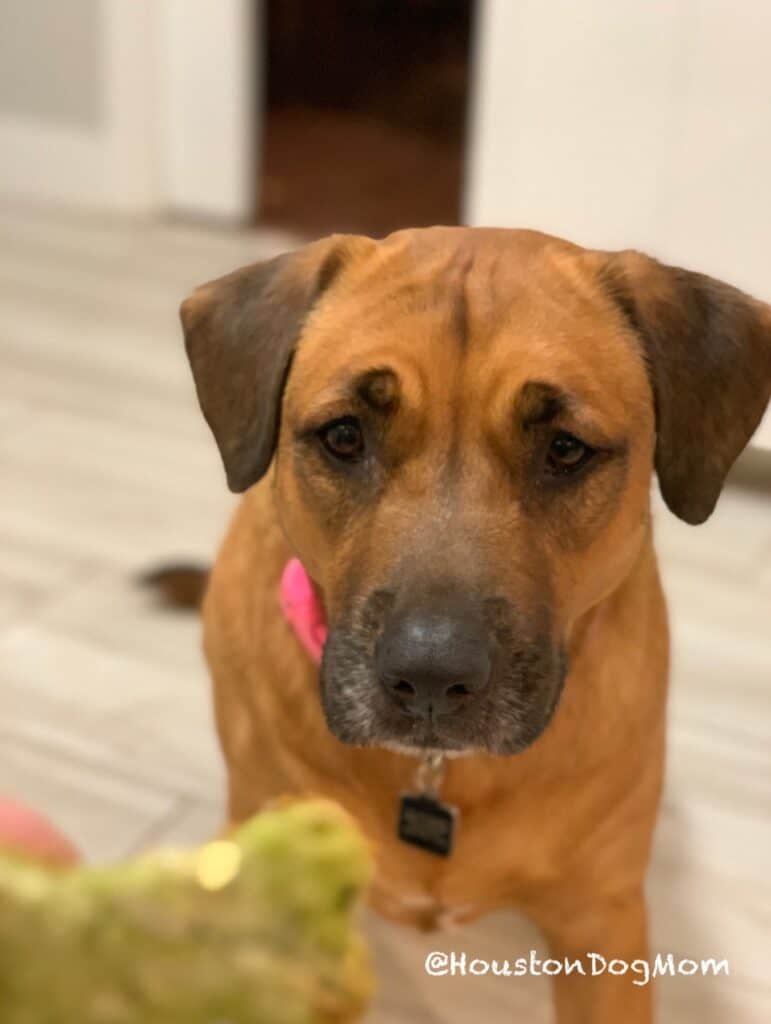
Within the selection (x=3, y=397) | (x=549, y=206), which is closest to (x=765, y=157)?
(x=549, y=206)

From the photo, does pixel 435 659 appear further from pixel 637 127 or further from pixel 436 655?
pixel 637 127

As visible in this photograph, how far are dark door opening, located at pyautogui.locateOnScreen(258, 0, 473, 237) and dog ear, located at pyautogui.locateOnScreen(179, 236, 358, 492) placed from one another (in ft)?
8.79

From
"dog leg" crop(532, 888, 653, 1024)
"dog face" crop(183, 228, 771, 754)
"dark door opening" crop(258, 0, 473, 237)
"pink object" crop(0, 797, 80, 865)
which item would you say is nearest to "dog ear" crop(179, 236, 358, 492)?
"dog face" crop(183, 228, 771, 754)

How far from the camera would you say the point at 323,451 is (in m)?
1.11

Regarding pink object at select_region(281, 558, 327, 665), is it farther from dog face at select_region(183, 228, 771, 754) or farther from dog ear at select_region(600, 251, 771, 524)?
dog ear at select_region(600, 251, 771, 524)

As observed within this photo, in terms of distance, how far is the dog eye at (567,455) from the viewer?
41.8 inches

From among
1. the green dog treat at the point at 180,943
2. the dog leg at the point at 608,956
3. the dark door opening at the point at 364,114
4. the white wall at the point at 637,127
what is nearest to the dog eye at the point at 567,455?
the dog leg at the point at 608,956

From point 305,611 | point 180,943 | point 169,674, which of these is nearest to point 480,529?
point 305,611

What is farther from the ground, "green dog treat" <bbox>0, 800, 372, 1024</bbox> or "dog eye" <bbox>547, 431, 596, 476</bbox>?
"green dog treat" <bbox>0, 800, 372, 1024</bbox>

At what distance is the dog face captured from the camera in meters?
0.99

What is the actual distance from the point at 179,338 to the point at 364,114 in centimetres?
270

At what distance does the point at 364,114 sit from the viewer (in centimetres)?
548

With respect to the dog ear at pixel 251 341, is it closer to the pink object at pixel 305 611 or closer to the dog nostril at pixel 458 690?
the pink object at pixel 305 611

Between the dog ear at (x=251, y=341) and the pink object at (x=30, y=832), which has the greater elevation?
the dog ear at (x=251, y=341)
